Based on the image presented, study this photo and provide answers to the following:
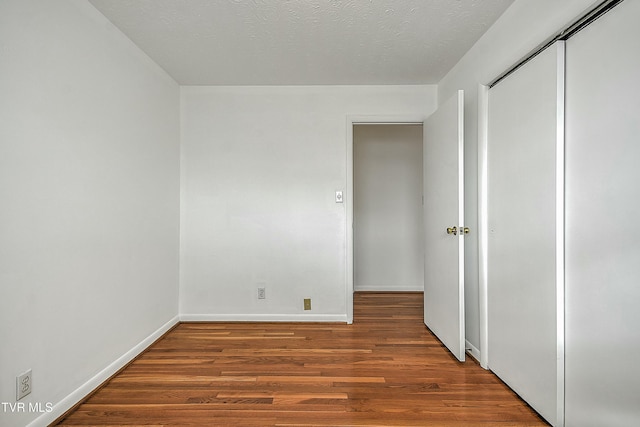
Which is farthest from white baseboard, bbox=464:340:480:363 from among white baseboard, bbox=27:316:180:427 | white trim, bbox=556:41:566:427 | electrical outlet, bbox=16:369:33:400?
electrical outlet, bbox=16:369:33:400

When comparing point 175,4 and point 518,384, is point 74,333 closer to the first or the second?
point 175,4

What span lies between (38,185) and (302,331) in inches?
91.7

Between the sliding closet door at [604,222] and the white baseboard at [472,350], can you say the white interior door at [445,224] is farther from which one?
the sliding closet door at [604,222]

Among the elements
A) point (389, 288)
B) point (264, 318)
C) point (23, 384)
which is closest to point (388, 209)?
point (389, 288)

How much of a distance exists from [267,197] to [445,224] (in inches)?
68.0

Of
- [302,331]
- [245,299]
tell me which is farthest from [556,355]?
[245,299]

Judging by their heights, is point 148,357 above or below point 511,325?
below

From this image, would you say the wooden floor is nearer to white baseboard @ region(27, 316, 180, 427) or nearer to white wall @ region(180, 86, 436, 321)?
white baseboard @ region(27, 316, 180, 427)

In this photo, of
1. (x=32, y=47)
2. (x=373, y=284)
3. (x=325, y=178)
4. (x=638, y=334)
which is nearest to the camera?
(x=638, y=334)

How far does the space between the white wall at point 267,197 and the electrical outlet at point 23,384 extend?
6.22 feet

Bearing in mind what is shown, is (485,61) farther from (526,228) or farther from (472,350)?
(472,350)

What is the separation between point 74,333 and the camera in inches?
79.0

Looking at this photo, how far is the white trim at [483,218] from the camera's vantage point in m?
2.45

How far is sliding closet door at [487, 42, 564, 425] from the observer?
5.88 ft
